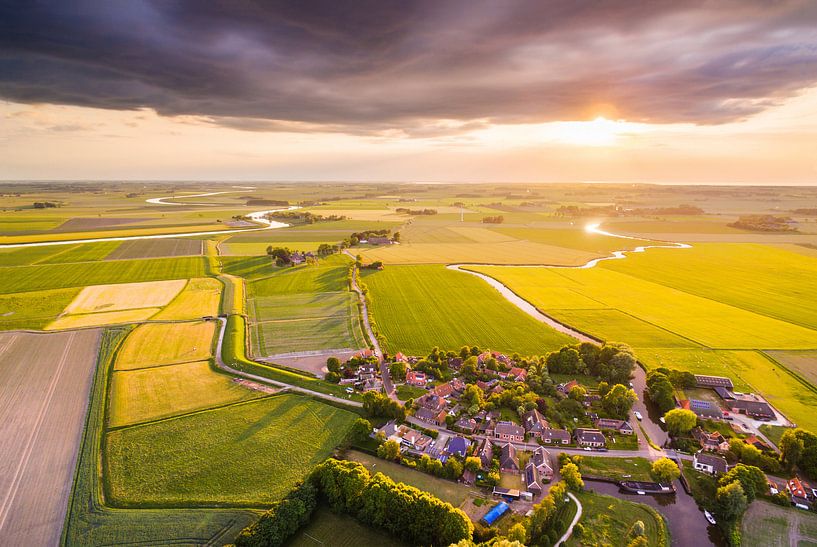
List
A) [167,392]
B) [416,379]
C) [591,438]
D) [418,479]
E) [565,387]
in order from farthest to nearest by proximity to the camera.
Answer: [416,379] → [565,387] → [167,392] → [591,438] → [418,479]

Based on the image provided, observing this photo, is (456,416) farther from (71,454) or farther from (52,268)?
(52,268)

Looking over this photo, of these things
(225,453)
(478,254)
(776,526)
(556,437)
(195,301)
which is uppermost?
(478,254)

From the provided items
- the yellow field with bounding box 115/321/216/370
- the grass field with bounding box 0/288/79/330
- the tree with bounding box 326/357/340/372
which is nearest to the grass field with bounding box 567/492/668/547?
the tree with bounding box 326/357/340/372

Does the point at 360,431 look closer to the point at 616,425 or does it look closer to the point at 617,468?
the point at 617,468

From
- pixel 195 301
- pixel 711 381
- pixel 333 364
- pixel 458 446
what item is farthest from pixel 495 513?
pixel 195 301

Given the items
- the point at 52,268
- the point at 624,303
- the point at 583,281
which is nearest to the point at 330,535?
the point at 624,303

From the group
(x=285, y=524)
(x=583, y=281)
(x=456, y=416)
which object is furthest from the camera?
(x=583, y=281)

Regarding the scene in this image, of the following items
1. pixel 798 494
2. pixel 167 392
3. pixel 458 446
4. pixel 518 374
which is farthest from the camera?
pixel 518 374

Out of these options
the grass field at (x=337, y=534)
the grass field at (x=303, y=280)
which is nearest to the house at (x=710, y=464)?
the grass field at (x=337, y=534)
